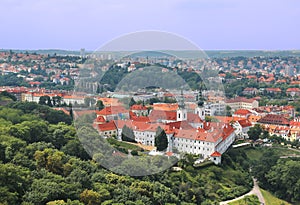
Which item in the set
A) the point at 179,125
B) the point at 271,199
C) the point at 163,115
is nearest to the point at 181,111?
the point at 179,125

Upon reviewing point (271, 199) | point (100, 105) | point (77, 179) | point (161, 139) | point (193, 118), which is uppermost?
point (100, 105)

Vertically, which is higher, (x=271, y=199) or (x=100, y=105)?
(x=100, y=105)

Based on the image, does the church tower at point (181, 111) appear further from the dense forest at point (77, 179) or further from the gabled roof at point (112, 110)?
the gabled roof at point (112, 110)

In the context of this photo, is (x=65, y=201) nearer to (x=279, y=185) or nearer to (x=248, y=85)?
(x=279, y=185)

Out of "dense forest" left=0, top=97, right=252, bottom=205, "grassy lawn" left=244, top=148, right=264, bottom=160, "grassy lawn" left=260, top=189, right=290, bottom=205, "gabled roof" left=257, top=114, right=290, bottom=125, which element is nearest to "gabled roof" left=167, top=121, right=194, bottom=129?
"dense forest" left=0, top=97, right=252, bottom=205

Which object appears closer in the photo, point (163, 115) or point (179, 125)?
point (163, 115)

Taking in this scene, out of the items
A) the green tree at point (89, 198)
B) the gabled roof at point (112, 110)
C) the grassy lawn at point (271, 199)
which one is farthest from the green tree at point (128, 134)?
the grassy lawn at point (271, 199)

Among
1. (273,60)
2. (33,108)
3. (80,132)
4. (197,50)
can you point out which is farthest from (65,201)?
(273,60)

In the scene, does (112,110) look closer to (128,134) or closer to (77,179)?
(128,134)
